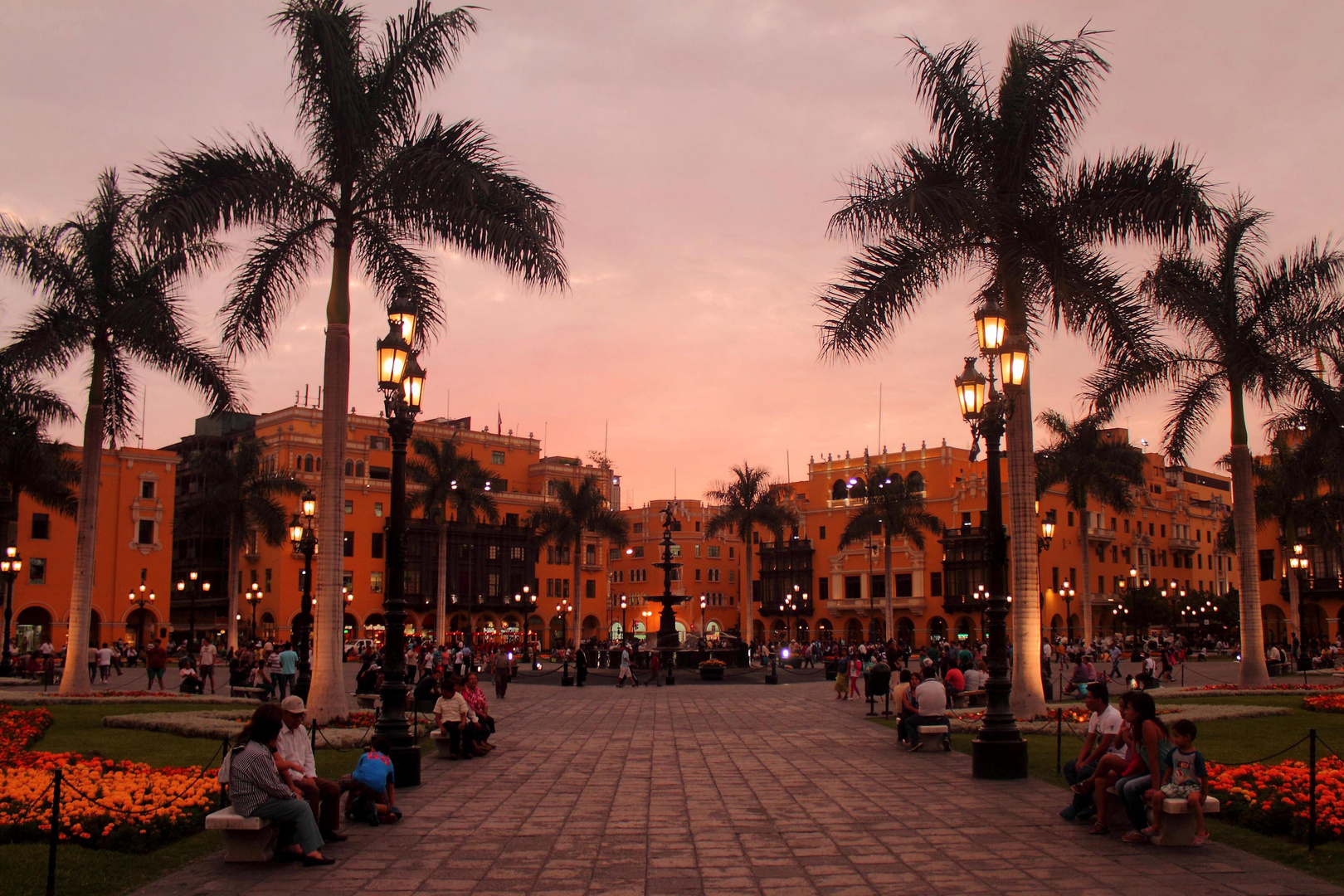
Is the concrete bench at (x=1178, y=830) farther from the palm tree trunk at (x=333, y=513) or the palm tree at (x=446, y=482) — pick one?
the palm tree at (x=446, y=482)

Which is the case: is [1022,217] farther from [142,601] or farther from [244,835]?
[142,601]

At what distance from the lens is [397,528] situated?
42.1 feet

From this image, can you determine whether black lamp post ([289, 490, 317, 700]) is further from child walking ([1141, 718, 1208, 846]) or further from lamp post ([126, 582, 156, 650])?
lamp post ([126, 582, 156, 650])

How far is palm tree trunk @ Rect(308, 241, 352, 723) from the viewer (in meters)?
16.3

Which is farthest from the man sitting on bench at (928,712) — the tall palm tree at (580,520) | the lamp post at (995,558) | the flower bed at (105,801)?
the tall palm tree at (580,520)

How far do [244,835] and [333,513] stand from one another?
8892 mm

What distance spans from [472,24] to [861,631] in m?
71.2

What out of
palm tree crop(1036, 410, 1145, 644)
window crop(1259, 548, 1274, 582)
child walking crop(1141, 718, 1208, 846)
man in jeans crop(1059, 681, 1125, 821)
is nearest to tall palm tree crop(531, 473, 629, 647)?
palm tree crop(1036, 410, 1145, 644)

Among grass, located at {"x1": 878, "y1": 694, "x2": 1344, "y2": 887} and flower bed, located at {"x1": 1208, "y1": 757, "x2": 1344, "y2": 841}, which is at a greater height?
flower bed, located at {"x1": 1208, "y1": 757, "x2": 1344, "y2": 841}

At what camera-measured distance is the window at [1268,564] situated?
262 ft

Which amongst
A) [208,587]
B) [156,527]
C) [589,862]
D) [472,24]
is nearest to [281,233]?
[472,24]

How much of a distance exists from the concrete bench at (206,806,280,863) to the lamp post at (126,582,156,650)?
56.0m

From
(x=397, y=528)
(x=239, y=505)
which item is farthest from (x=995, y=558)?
(x=239, y=505)

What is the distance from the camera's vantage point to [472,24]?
56.1ft
